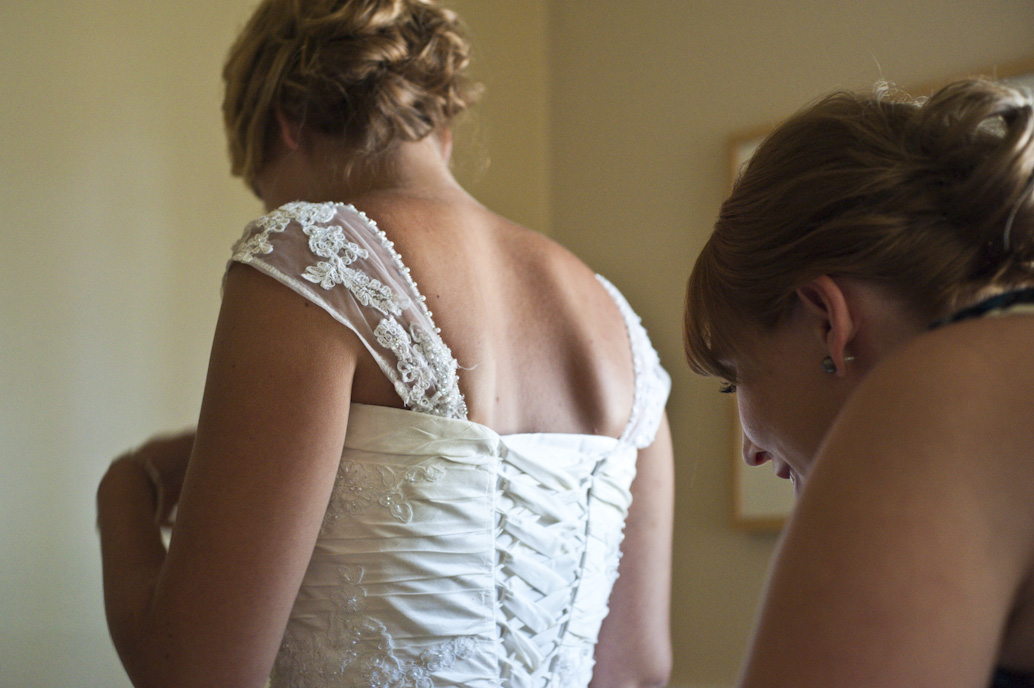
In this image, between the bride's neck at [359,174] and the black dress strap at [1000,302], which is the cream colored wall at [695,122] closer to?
the bride's neck at [359,174]

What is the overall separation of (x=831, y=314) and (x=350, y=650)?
59 centimetres

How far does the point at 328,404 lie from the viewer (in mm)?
836

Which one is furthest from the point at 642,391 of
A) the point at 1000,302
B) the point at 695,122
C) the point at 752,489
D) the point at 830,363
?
the point at 695,122

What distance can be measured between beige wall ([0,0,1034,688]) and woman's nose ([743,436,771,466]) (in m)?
1.12

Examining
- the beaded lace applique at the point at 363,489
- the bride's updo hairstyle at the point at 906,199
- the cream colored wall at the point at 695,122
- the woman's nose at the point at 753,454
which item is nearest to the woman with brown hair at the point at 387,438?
the beaded lace applique at the point at 363,489

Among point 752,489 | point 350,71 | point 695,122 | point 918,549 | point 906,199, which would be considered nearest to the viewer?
point 918,549

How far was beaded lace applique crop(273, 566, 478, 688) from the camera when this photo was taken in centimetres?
91

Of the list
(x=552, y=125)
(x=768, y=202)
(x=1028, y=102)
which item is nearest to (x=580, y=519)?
(x=768, y=202)

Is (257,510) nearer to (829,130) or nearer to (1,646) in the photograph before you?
(829,130)

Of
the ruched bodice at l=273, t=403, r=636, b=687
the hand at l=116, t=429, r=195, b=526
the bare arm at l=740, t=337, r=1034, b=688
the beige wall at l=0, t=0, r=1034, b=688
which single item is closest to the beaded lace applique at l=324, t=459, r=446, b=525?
the ruched bodice at l=273, t=403, r=636, b=687

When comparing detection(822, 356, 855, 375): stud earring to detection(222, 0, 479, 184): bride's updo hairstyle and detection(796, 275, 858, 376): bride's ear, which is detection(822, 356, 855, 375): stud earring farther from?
detection(222, 0, 479, 184): bride's updo hairstyle

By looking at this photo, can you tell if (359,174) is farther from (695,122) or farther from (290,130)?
(695,122)

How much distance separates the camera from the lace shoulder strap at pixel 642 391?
1142 mm

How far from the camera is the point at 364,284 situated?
89 cm
